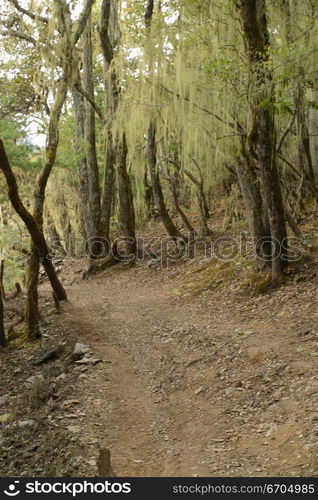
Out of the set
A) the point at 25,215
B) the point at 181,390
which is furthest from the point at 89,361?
the point at 25,215

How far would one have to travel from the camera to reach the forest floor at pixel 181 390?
464 cm

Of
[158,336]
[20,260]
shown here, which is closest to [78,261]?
[20,260]

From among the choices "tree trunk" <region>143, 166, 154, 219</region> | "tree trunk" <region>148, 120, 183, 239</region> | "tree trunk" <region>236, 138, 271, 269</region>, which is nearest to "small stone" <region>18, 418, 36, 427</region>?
"tree trunk" <region>236, 138, 271, 269</region>

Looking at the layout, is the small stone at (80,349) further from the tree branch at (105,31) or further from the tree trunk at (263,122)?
the tree branch at (105,31)

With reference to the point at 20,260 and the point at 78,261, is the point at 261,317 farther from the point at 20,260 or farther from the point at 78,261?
the point at 78,261

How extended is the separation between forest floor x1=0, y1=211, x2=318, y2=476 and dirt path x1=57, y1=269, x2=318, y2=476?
0.01m

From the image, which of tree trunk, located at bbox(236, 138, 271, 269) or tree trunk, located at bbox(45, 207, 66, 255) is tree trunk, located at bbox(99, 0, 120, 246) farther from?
tree trunk, located at bbox(45, 207, 66, 255)

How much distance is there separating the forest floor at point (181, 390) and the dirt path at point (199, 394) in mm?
14

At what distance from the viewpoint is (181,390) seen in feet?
20.4

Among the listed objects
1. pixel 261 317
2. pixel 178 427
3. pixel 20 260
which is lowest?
pixel 178 427

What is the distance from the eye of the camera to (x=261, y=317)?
7.68 m

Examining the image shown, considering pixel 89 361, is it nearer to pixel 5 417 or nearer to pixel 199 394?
pixel 5 417

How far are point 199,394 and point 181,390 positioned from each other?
295 mm
